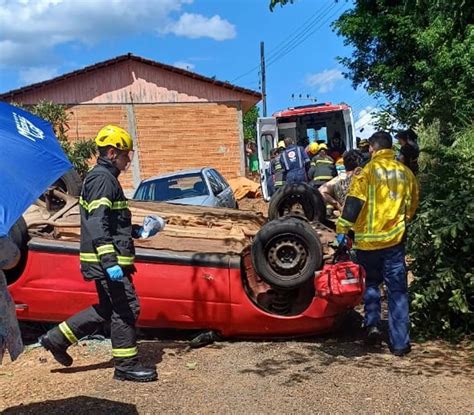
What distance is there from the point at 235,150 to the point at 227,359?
15803mm

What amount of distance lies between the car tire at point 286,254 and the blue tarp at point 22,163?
8.21 feet

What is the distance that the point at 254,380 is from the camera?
14.8 ft

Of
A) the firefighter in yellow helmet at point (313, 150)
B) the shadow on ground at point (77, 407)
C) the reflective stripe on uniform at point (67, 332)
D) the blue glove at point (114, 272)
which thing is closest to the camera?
the shadow on ground at point (77, 407)

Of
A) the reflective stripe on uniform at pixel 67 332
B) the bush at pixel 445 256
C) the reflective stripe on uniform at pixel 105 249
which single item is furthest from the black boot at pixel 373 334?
the reflective stripe on uniform at pixel 67 332

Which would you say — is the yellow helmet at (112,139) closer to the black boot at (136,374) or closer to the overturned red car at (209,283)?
the overturned red car at (209,283)

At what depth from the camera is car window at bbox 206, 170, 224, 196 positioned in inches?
425

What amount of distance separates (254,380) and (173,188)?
256 inches

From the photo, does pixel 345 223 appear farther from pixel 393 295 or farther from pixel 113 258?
pixel 113 258

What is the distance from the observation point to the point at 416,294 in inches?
215

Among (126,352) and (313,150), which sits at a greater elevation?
(313,150)

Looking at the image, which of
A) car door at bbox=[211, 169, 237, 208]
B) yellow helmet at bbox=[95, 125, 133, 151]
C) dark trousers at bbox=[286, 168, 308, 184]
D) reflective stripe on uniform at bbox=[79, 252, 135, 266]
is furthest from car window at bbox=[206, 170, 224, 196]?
reflective stripe on uniform at bbox=[79, 252, 135, 266]

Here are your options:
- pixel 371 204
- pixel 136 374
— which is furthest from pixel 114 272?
pixel 371 204

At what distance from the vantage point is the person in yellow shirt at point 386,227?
16.7ft

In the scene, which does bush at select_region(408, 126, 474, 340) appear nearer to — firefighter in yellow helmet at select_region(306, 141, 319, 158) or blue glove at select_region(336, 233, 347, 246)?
blue glove at select_region(336, 233, 347, 246)
